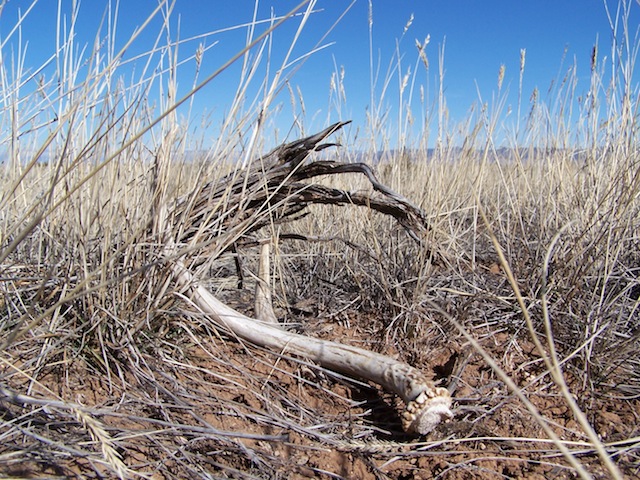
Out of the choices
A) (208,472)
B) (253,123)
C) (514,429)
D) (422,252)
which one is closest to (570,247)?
(422,252)

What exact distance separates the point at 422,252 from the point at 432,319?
0.84ft

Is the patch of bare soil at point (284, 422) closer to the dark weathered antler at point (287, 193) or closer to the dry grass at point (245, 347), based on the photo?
the dry grass at point (245, 347)

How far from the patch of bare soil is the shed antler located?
7cm

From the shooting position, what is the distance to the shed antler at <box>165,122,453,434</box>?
3.99 ft

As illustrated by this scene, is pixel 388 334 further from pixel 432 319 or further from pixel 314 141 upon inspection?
pixel 314 141

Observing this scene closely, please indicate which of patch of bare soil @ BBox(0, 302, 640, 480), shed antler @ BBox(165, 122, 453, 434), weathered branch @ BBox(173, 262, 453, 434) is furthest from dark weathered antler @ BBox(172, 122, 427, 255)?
patch of bare soil @ BBox(0, 302, 640, 480)

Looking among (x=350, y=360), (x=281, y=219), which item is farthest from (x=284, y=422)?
(x=281, y=219)

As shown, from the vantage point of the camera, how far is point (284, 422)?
1222 millimetres

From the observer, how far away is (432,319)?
1681 millimetres

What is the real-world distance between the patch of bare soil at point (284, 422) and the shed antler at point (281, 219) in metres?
0.07

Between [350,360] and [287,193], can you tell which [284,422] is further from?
[287,193]

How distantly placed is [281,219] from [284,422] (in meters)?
0.76

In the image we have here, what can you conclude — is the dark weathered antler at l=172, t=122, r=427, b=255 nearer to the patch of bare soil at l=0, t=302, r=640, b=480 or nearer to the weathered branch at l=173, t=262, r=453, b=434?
the weathered branch at l=173, t=262, r=453, b=434

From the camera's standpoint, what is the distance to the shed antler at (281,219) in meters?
1.21
